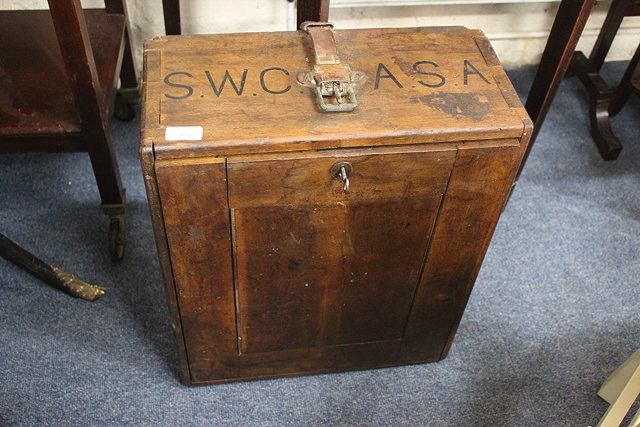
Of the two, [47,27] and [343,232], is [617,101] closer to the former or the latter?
[343,232]

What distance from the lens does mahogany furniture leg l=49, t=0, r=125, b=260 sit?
138 centimetres

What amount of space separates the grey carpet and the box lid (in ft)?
2.38

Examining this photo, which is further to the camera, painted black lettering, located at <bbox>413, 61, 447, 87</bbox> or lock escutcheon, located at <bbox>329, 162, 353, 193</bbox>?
painted black lettering, located at <bbox>413, 61, 447, 87</bbox>

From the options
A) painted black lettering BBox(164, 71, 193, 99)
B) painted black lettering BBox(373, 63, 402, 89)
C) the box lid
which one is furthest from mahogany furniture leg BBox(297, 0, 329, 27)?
painted black lettering BBox(164, 71, 193, 99)

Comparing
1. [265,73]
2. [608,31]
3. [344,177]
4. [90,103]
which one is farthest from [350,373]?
[608,31]

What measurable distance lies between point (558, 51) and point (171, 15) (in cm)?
106

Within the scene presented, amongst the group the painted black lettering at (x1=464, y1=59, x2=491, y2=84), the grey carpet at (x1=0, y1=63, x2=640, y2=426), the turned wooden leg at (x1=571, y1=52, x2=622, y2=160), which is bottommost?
the grey carpet at (x1=0, y1=63, x2=640, y2=426)

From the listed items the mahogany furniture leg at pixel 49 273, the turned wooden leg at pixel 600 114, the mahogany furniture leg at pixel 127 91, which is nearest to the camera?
the mahogany furniture leg at pixel 49 273

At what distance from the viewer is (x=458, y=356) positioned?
1699 millimetres

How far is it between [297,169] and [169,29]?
1031 mm

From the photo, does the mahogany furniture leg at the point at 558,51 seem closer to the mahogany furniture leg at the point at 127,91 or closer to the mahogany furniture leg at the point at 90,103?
the mahogany furniture leg at the point at 90,103

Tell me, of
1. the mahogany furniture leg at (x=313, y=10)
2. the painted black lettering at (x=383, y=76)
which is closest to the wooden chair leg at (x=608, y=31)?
the mahogany furniture leg at (x=313, y=10)

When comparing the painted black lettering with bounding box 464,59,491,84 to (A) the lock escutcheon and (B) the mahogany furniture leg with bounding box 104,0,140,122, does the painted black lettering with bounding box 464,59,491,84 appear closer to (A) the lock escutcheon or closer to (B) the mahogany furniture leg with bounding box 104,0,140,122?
(A) the lock escutcheon

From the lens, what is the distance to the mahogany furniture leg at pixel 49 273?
1.68 metres
